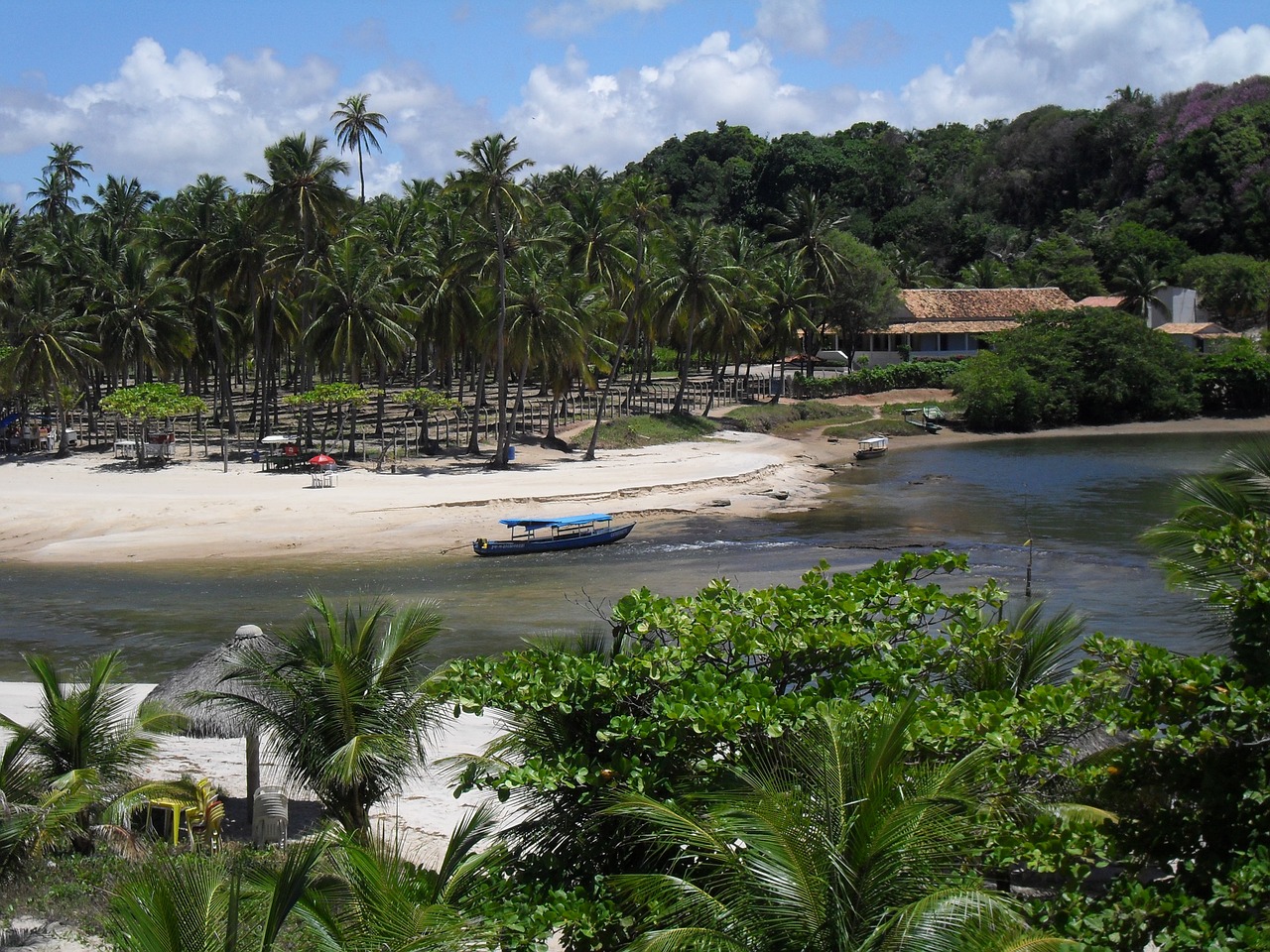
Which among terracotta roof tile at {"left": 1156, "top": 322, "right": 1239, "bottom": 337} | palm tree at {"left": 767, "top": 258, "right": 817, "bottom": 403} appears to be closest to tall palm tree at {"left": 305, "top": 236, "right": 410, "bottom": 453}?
palm tree at {"left": 767, "top": 258, "right": 817, "bottom": 403}

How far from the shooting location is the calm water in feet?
80.3

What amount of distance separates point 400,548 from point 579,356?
16096 millimetres

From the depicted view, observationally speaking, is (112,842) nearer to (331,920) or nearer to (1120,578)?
(331,920)

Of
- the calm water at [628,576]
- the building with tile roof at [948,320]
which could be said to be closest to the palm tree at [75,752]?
the calm water at [628,576]

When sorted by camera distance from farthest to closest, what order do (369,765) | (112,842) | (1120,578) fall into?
(1120,578) → (112,842) → (369,765)

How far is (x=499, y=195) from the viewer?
44344mm

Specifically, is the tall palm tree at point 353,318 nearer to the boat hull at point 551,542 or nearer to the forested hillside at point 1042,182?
the boat hull at point 551,542

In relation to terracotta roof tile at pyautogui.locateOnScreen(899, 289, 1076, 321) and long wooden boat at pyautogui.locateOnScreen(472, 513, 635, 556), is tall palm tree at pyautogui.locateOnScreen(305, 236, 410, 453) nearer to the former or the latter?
long wooden boat at pyautogui.locateOnScreen(472, 513, 635, 556)

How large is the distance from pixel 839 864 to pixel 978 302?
263 feet

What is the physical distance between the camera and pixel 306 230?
49.3 metres

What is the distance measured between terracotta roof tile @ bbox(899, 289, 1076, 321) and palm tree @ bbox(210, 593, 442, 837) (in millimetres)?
72723

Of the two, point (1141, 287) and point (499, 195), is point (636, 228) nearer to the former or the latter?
point (499, 195)

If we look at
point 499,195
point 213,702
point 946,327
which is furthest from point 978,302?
point 213,702

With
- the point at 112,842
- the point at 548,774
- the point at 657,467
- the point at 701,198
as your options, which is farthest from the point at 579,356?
the point at 701,198
